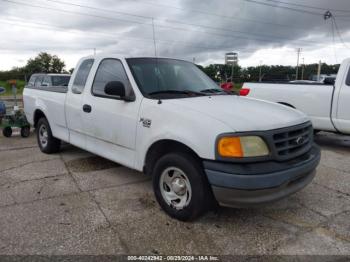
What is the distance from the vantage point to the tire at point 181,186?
10.1 ft

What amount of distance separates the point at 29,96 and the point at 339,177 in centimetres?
596

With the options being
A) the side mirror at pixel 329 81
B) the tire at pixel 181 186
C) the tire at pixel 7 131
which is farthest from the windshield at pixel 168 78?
the tire at pixel 7 131

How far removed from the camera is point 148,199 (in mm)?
4000

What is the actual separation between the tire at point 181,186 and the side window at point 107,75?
4.16ft

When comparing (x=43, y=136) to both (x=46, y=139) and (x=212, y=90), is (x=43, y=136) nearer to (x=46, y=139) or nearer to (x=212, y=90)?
(x=46, y=139)

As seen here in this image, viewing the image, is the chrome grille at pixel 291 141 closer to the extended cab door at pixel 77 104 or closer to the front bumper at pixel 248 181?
the front bumper at pixel 248 181

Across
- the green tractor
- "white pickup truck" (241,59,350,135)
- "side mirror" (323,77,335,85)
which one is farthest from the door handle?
"side mirror" (323,77,335,85)

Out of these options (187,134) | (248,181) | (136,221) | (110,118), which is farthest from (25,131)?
(248,181)

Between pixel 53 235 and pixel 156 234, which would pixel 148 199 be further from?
pixel 53 235

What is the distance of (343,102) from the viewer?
21.5ft

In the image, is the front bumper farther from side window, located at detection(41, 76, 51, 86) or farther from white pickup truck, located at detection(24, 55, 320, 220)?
side window, located at detection(41, 76, 51, 86)

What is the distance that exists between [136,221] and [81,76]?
8.44ft

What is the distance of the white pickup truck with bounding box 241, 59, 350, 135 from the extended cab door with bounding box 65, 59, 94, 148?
15.5ft

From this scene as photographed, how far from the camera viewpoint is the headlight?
2871 mm
